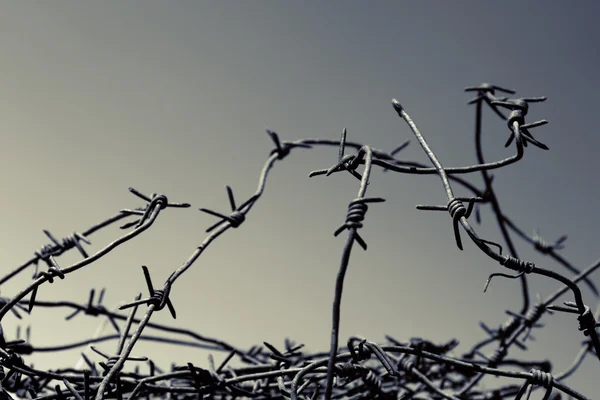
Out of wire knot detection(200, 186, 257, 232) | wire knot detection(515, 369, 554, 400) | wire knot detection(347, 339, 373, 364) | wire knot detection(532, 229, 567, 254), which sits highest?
wire knot detection(532, 229, 567, 254)

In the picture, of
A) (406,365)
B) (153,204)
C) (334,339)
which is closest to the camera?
(334,339)

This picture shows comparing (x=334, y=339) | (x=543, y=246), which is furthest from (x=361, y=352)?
(x=543, y=246)

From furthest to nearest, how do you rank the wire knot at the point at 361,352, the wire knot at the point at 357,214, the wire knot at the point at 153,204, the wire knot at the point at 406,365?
the wire knot at the point at 406,365 → the wire knot at the point at 153,204 → the wire knot at the point at 361,352 → the wire knot at the point at 357,214

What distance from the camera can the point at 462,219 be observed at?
583 millimetres

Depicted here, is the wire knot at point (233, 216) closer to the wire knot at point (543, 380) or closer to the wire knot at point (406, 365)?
Result: the wire knot at point (406, 365)

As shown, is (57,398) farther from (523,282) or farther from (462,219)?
(523,282)

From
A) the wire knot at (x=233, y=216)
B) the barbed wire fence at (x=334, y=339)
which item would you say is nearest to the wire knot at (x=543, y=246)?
the barbed wire fence at (x=334, y=339)

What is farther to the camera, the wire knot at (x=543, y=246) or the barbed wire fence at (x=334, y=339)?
the wire knot at (x=543, y=246)

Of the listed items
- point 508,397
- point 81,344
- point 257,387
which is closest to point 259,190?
point 257,387

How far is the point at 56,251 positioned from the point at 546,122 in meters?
0.67

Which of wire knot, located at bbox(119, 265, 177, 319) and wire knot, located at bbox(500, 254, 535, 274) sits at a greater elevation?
wire knot, located at bbox(500, 254, 535, 274)

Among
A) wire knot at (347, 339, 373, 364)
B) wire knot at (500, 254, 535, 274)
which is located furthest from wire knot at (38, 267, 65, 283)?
wire knot at (500, 254, 535, 274)

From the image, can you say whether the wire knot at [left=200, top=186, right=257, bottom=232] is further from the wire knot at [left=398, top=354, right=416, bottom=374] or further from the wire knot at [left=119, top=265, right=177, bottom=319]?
the wire knot at [left=398, top=354, right=416, bottom=374]

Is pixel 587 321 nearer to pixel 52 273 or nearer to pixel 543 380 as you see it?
pixel 543 380
